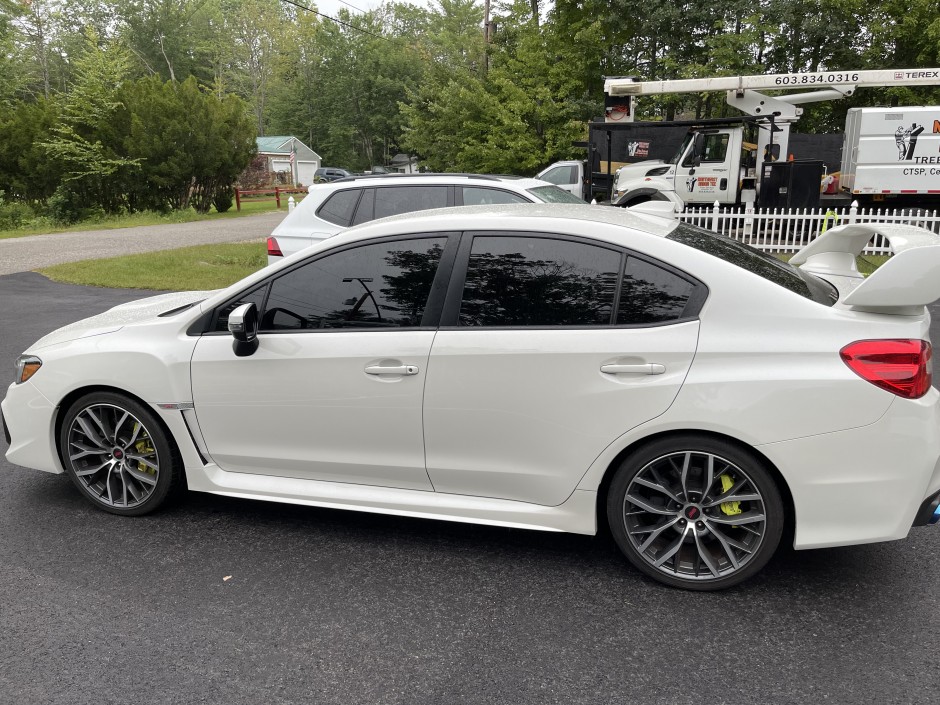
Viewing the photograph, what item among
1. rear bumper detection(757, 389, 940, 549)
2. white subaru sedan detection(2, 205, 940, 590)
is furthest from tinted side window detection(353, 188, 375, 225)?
rear bumper detection(757, 389, 940, 549)

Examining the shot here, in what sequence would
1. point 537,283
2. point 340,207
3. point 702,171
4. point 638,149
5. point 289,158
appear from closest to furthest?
point 537,283
point 340,207
point 702,171
point 638,149
point 289,158

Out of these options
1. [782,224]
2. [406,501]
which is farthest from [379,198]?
[782,224]

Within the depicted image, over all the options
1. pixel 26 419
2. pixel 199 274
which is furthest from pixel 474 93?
pixel 26 419

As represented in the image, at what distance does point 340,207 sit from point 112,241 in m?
13.2

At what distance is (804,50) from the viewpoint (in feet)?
84.9

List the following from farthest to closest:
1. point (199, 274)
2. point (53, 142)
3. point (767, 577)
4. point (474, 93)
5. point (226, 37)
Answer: point (226, 37) → point (474, 93) → point (53, 142) → point (199, 274) → point (767, 577)

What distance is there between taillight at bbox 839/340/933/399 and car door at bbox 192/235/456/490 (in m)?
1.75

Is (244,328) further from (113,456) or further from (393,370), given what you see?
(113,456)

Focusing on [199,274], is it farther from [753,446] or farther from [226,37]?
[226,37]

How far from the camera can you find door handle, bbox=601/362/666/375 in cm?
307

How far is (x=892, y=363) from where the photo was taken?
9.55 feet

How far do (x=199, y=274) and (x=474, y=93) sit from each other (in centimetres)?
1619

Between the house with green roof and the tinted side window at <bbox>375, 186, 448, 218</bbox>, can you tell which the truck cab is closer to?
the tinted side window at <bbox>375, 186, 448, 218</bbox>

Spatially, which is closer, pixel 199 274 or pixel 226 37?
pixel 199 274
